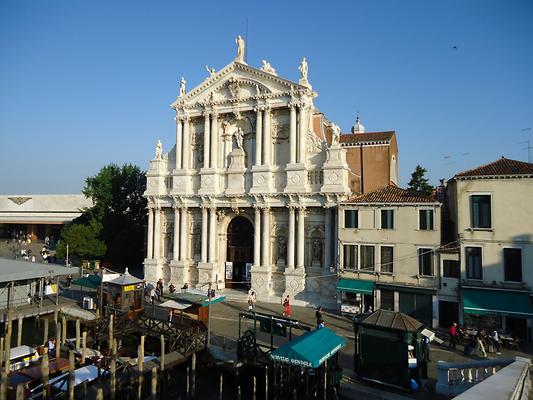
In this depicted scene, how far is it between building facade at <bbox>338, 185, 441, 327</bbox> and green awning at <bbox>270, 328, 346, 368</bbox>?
1050cm

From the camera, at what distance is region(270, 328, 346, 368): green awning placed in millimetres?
13023

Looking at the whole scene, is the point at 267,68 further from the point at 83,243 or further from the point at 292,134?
the point at 83,243

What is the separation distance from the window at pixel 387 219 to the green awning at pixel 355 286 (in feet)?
12.0

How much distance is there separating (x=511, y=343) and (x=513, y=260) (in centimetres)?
430

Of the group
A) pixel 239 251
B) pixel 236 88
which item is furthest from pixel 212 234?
pixel 236 88

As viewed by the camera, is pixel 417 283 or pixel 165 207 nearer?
pixel 417 283

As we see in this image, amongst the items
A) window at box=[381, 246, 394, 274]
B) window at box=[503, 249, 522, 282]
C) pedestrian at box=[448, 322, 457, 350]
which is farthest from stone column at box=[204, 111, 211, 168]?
window at box=[503, 249, 522, 282]

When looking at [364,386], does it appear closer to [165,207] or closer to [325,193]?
[325,193]

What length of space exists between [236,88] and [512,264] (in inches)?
883

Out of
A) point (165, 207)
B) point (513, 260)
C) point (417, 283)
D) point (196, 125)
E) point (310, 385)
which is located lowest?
point (310, 385)

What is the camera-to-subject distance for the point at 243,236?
Answer: 105 ft

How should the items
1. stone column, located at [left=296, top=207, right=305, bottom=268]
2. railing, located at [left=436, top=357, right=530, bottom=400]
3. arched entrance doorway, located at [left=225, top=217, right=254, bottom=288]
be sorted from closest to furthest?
railing, located at [left=436, top=357, right=530, bottom=400], stone column, located at [left=296, top=207, right=305, bottom=268], arched entrance doorway, located at [left=225, top=217, right=254, bottom=288]

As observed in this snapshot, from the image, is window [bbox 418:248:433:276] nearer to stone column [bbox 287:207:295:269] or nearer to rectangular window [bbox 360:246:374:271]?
rectangular window [bbox 360:246:374:271]

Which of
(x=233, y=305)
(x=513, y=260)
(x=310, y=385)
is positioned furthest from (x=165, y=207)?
(x=513, y=260)
